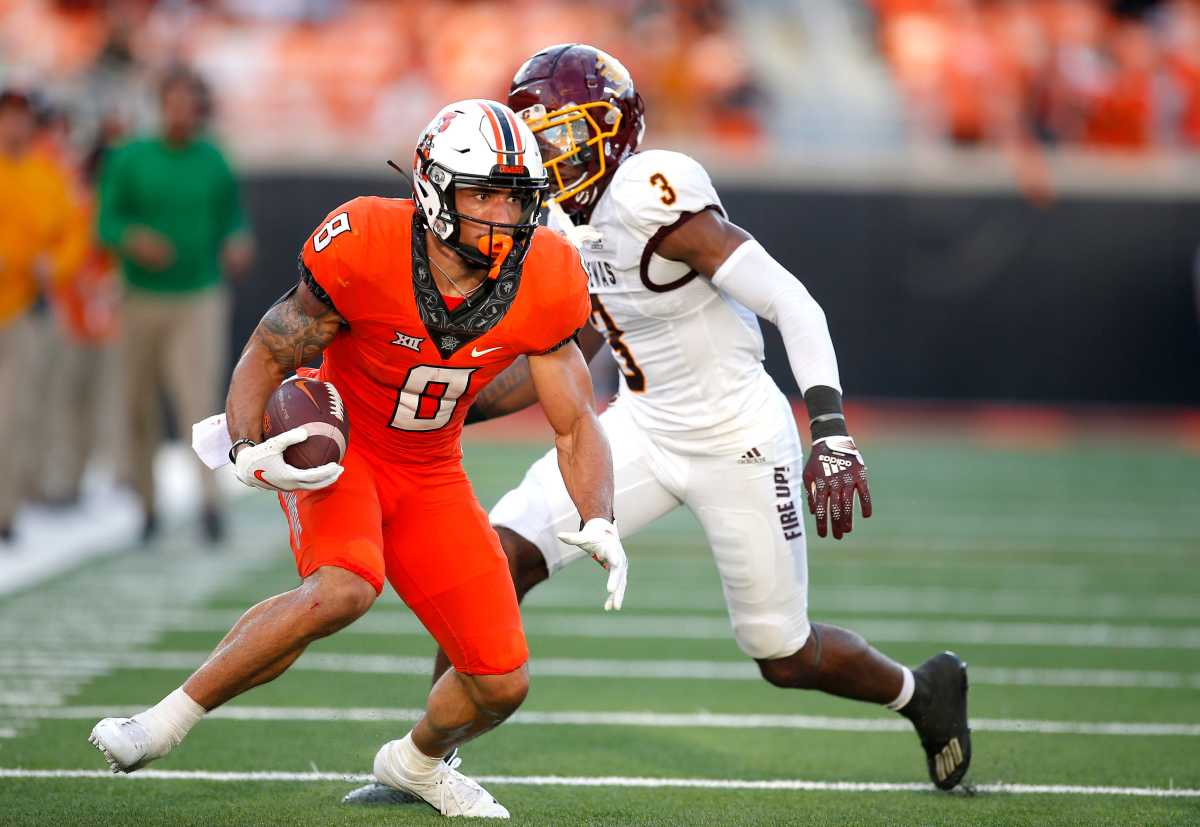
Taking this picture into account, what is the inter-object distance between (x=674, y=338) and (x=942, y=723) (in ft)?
3.79

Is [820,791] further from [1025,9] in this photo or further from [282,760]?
[1025,9]

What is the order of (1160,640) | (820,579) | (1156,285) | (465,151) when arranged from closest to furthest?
(465,151)
(1160,640)
(820,579)
(1156,285)

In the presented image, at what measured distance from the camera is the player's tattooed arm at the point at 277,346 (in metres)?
3.47

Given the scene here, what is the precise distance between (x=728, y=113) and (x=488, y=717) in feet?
33.9

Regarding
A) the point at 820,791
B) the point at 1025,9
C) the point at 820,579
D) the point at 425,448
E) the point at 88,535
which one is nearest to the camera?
the point at 425,448

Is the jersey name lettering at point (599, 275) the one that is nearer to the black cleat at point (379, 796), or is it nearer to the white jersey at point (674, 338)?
the white jersey at point (674, 338)

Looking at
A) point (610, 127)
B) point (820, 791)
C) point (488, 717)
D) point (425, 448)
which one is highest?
point (610, 127)

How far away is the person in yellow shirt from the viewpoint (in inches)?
291

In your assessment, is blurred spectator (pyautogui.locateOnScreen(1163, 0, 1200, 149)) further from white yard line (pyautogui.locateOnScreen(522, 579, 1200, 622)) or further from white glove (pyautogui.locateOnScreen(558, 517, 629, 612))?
white glove (pyautogui.locateOnScreen(558, 517, 629, 612))

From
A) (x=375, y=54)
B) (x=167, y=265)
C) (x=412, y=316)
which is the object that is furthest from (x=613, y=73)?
(x=375, y=54)

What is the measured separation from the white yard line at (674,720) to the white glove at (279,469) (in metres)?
1.51

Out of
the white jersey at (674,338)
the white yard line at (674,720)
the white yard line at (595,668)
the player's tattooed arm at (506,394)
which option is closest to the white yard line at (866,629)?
the white yard line at (595,668)

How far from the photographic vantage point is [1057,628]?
6273mm

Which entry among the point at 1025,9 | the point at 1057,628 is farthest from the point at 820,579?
the point at 1025,9
